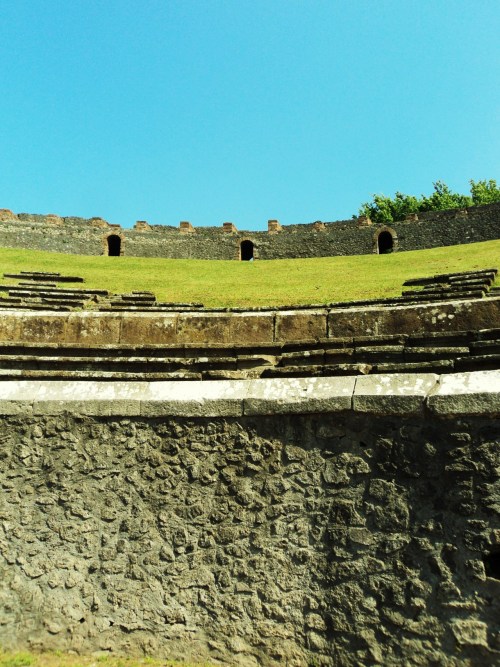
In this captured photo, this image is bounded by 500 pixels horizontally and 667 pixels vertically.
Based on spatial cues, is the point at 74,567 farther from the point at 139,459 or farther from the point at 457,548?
the point at 457,548

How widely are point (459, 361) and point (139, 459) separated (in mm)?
2870

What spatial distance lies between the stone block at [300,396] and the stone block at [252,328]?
2871mm

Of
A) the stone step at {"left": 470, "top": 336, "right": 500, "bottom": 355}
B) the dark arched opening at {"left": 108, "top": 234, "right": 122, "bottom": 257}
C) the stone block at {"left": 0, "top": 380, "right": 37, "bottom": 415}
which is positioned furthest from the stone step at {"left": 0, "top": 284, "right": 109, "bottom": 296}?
the dark arched opening at {"left": 108, "top": 234, "right": 122, "bottom": 257}

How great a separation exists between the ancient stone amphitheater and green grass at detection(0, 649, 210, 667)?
62mm

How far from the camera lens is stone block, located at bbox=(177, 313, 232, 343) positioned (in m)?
7.54

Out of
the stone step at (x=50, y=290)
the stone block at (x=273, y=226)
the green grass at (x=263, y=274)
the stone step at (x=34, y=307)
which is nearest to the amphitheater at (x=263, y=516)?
the stone step at (x=34, y=307)

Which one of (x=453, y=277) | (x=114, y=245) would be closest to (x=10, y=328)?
(x=453, y=277)

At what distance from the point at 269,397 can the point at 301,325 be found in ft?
9.84

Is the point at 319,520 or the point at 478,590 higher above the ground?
the point at 319,520

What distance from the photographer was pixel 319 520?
4.07m

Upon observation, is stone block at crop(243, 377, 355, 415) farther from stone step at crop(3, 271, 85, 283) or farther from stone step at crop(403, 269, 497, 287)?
stone step at crop(3, 271, 85, 283)

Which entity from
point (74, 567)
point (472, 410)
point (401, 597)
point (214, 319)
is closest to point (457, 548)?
point (401, 597)

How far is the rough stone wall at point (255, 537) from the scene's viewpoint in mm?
3631

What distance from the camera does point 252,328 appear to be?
24.4 ft
